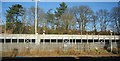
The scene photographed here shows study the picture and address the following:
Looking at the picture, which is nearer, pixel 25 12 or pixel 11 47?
pixel 11 47

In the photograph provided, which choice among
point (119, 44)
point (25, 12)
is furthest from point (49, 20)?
point (119, 44)

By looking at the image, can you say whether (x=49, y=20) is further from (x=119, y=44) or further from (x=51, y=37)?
(x=119, y=44)

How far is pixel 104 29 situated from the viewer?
43344 millimetres

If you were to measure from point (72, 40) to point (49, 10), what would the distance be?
37.2ft

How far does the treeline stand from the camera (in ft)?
136

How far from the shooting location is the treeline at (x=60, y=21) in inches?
1630

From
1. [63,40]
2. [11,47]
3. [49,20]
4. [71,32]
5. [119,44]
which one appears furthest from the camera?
[49,20]

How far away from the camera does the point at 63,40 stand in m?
34.9

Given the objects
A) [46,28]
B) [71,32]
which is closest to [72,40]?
[71,32]

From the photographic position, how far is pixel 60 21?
145 ft

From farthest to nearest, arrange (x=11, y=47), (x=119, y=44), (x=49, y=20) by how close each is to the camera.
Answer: (x=49, y=20), (x=119, y=44), (x=11, y=47)

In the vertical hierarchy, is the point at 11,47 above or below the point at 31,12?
below

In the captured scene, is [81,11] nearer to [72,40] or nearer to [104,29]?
[104,29]

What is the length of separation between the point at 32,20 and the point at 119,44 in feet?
63.0
